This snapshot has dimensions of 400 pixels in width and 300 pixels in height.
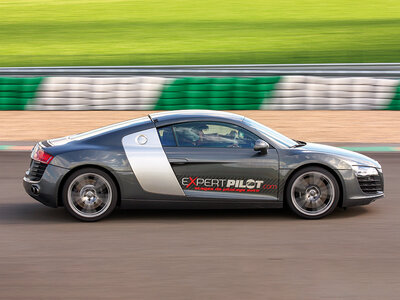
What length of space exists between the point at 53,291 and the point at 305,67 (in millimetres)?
23819

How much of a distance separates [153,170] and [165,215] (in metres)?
0.72

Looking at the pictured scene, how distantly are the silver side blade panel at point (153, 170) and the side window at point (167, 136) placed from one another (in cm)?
8

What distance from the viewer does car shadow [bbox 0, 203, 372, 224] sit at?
25.8ft

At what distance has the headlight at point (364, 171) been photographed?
7.81 meters

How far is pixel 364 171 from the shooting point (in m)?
7.85

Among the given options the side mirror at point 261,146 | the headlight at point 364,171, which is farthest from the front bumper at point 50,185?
the headlight at point 364,171

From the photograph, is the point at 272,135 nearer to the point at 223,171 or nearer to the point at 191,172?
the point at 223,171

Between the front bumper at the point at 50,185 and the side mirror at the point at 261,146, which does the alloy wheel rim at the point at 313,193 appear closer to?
the side mirror at the point at 261,146

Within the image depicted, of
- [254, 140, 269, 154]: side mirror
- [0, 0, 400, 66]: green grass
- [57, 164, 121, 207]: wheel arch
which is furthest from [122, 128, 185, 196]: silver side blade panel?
[0, 0, 400, 66]: green grass

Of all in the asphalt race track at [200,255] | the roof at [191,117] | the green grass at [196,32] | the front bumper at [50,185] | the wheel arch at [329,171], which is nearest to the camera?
the asphalt race track at [200,255]

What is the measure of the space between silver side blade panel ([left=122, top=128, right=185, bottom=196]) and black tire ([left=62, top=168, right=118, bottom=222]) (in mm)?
327

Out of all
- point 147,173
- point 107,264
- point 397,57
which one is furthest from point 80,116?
point 397,57

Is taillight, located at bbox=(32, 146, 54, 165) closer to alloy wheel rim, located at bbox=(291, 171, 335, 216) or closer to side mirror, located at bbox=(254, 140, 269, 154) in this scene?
side mirror, located at bbox=(254, 140, 269, 154)

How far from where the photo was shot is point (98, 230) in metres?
7.34
